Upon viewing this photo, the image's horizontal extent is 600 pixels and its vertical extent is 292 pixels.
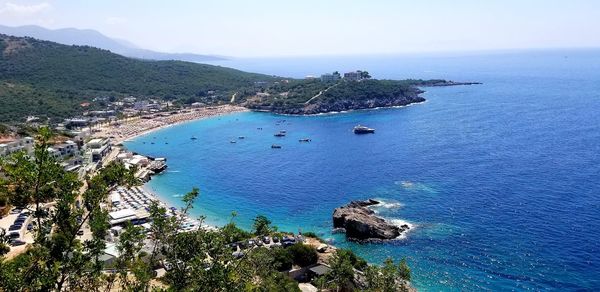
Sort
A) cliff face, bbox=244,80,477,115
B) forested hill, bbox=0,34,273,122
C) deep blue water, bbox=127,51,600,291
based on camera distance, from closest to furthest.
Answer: deep blue water, bbox=127,51,600,291, forested hill, bbox=0,34,273,122, cliff face, bbox=244,80,477,115

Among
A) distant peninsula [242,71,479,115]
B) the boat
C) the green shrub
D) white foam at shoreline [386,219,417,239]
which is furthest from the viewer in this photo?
distant peninsula [242,71,479,115]

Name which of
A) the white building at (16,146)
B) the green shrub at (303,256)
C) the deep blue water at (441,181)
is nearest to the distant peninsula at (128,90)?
the deep blue water at (441,181)

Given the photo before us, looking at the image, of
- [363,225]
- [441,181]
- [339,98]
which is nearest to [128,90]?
[339,98]

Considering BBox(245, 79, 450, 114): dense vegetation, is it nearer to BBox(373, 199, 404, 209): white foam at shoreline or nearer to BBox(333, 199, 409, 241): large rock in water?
BBox(373, 199, 404, 209): white foam at shoreline

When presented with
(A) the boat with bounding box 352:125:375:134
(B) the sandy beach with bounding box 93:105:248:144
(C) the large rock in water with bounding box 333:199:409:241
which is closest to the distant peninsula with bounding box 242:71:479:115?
(B) the sandy beach with bounding box 93:105:248:144

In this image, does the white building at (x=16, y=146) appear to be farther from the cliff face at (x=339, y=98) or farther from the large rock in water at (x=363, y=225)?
the cliff face at (x=339, y=98)

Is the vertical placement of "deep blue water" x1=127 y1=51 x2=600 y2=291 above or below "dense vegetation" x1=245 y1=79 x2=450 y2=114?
below

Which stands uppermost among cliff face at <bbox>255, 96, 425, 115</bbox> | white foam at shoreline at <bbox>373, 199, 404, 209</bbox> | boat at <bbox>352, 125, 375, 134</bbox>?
cliff face at <bbox>255, 96, 425, 115</bbox>

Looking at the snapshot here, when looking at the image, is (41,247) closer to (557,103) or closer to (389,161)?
(389,161)
